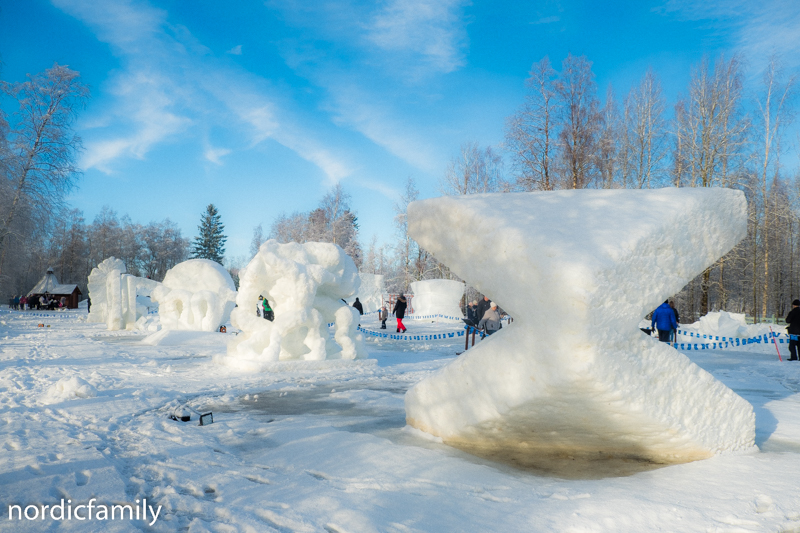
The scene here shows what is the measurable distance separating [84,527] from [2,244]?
20.9 metres

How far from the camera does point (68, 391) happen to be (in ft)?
22.0

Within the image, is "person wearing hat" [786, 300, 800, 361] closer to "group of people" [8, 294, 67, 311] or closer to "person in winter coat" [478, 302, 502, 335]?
"person in winter coat" [478, 302, 502, 335]

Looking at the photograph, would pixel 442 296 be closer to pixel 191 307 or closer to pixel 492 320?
pixel 191 307

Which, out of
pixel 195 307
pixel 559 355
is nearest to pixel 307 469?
pixel 559 355

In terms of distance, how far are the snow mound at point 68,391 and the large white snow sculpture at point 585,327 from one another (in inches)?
211

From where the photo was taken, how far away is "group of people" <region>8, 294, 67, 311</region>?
143 ft

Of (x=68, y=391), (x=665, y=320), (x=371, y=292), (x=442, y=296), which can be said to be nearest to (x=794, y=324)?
(x=665, y=320)

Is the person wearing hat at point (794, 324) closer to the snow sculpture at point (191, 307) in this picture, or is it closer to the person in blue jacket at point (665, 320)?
the person in blue jacket at point (665, 320)

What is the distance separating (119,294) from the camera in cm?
2108

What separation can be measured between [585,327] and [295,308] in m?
7.46

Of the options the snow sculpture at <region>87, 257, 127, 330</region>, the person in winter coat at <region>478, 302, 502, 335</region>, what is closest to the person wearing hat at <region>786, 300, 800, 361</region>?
the person in winter coat at <region>478, 302, 502, 335</region>

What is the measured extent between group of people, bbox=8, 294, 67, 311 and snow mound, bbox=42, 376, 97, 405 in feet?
151

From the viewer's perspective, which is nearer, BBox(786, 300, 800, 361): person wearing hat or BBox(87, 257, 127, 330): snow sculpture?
BBox(786, 300, 800, 361): person wearing hat

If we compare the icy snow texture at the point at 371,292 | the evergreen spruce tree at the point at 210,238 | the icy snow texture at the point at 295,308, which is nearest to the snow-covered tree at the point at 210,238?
the evergreen spruce tree at the point at 210,238
